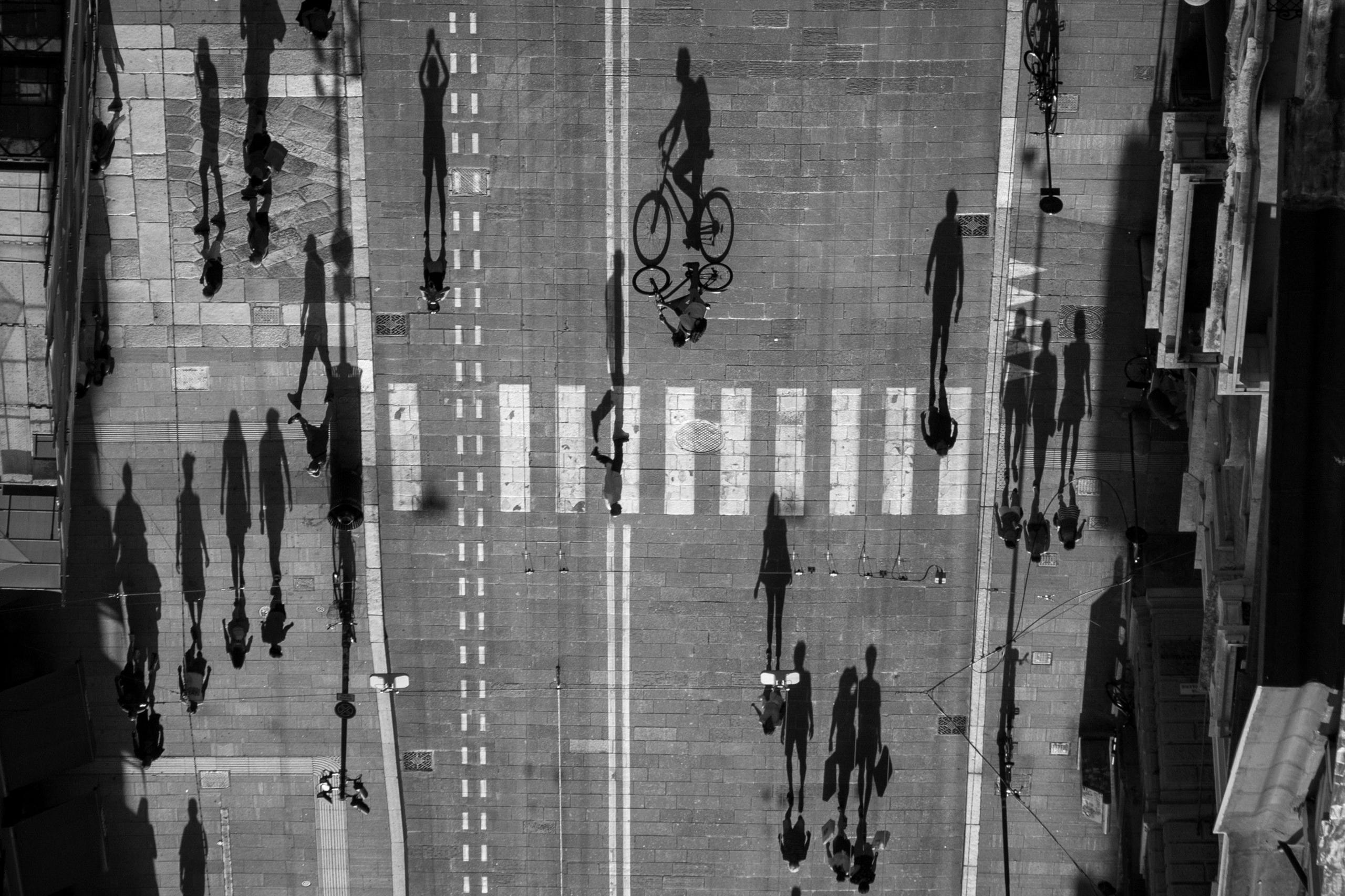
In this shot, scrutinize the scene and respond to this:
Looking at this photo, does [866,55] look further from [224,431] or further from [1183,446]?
[224,431]

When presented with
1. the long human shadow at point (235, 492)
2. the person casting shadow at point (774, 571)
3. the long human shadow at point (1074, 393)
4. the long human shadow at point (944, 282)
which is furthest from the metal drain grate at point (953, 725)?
the long human shadow at point (235, 492)

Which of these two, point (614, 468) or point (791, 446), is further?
point (791, 446)

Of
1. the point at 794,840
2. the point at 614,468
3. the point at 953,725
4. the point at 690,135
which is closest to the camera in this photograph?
the point at 690,135

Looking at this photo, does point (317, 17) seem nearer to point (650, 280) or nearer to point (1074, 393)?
point (650, 280)

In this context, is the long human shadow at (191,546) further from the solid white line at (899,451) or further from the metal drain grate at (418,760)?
the solid white line at (899,451)

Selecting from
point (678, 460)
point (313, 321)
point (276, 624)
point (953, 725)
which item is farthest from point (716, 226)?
point (276, 624)

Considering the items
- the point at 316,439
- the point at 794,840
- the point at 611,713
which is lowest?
the point at 794,840
